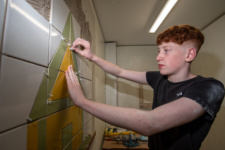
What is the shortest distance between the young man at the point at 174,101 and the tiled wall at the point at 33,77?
131 millimetres

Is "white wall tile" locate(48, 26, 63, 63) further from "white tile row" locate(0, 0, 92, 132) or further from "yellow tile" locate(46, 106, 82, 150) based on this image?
"yellow tile" locate(46, 106, 82, 150)

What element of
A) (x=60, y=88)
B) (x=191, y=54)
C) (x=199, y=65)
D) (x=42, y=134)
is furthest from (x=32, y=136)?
(x=199, y=65)

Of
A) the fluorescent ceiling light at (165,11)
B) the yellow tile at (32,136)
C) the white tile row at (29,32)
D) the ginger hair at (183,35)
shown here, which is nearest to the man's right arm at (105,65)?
the white tile row at (29,32)

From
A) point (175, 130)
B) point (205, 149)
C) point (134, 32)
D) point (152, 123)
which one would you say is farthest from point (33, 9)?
point (205, 149)

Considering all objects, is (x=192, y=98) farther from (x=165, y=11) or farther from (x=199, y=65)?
(x=199, y=65)

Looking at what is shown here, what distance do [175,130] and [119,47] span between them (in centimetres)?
294

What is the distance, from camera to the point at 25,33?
47 cm

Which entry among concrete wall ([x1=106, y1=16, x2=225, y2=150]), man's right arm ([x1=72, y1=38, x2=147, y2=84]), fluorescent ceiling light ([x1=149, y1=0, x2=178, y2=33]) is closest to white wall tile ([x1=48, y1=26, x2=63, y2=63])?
man's right arm ([x1=72, y1=38, x2=147, y2=84])

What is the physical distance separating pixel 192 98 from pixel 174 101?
0.30 feet

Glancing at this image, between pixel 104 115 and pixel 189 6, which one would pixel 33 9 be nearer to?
pixel 104 115

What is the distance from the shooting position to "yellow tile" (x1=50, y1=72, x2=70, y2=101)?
2.28 feet

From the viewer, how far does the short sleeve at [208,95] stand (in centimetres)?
61

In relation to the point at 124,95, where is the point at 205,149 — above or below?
below

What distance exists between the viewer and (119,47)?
3.54 metres
